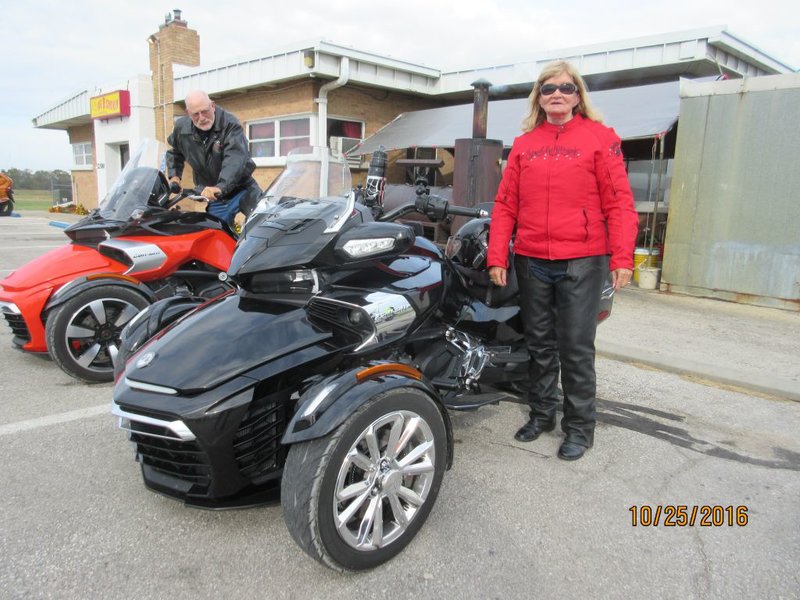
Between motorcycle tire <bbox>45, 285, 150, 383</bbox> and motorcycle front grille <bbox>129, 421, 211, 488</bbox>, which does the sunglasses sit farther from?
motorcycle tire <bbox>45, 285, 150, 383</bbox>

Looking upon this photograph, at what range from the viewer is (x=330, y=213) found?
2.54m

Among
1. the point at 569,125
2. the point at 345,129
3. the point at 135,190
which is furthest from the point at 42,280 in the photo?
the point at 345,129

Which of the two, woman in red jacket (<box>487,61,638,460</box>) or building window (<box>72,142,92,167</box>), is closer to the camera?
woman in red jacket (<box>487,61,638,460</box>)

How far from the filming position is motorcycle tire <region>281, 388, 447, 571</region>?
6.37ft

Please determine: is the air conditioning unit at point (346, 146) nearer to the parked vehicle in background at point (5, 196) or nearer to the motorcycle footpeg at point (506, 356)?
the motorcycle footpeg at point (506, 356)

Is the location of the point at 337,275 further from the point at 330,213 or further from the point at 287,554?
the point at 287,554

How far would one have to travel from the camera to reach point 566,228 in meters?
2.99

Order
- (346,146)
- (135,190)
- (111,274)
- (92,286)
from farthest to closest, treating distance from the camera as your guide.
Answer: (346,146) → (135,190) → (111,274) → (92,286)

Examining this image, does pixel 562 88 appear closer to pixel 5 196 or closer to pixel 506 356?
pixel 506 356

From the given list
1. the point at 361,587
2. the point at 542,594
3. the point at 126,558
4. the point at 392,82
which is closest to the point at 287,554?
the point at 361,587

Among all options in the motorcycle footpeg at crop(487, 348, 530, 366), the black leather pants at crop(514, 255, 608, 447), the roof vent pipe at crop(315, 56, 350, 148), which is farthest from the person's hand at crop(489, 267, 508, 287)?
the roof vent pipe at crop(315, 56, 350, 148)

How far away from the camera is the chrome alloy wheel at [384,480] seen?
2066 mm

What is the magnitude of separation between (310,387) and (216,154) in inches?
134
